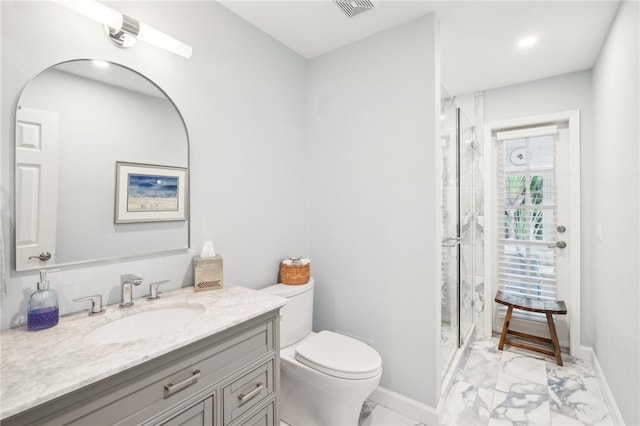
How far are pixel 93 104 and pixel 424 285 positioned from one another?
1.89 m

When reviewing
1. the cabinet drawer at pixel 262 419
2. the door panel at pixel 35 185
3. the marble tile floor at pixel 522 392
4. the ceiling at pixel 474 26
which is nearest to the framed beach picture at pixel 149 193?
the door panel at pixel 35 185

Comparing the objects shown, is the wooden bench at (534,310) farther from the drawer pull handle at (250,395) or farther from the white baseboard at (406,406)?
the drawer pull handle at (250,395)

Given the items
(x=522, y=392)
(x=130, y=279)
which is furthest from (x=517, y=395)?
(x=130, y=279)

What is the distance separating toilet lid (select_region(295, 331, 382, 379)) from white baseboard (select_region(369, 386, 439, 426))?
45 centimetres

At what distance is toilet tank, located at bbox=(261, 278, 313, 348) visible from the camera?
5.90 feet

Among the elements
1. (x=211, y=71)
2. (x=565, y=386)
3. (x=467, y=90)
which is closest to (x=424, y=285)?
(x=565, y=386)

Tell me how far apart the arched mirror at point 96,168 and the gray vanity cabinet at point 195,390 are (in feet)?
2.00

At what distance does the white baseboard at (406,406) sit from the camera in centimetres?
174

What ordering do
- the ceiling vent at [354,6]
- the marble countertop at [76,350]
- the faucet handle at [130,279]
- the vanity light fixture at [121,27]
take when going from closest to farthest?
the marble countertop at [76,350]
the vanity light fixture at [121,27]
the faucet handle at [130,279]
the ceiling vent at [354,6]

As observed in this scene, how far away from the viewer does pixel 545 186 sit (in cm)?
275

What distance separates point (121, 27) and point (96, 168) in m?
0.57

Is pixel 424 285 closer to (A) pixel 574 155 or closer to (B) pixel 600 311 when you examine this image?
(B) pixel 600 311

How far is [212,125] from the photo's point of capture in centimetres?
166

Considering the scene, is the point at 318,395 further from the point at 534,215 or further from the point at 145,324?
the point at 534,215
